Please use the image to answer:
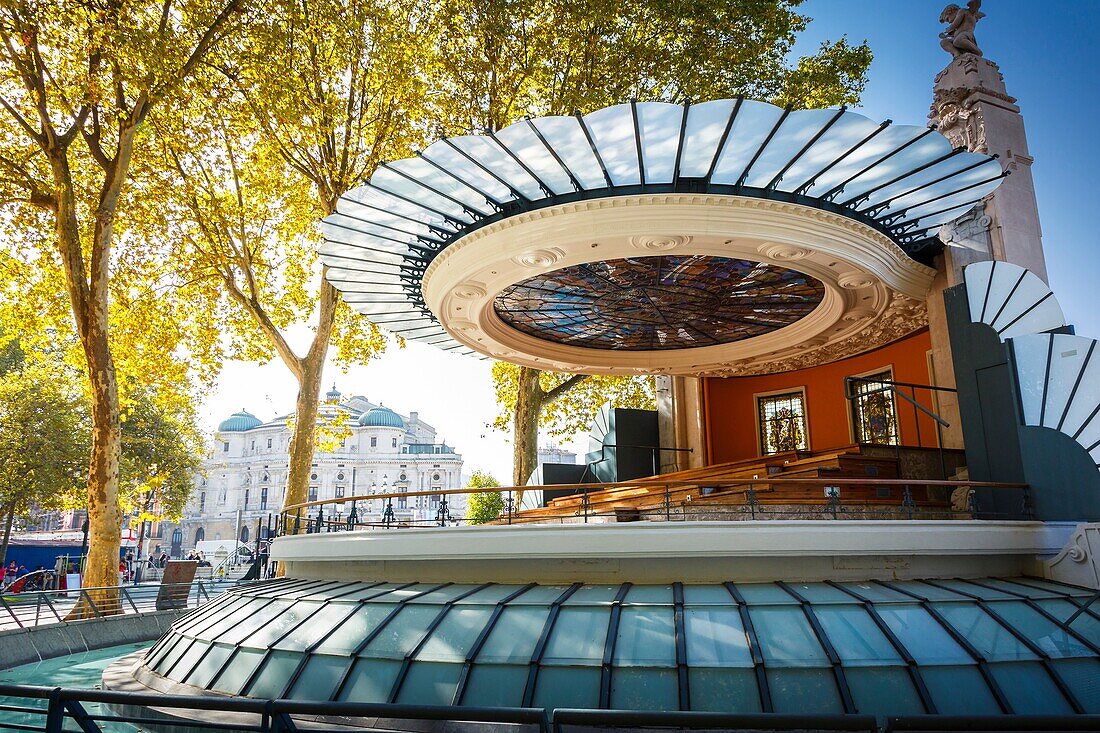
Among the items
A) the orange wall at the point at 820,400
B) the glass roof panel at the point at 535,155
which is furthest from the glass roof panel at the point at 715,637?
the orange wall at the point at 820,400

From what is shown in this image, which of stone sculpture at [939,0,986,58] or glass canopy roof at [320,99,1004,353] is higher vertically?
stone sculpture at [939,0,986,58]

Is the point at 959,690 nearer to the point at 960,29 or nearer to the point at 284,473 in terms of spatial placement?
the point at 960,29

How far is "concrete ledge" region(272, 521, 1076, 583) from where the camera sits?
10.4m

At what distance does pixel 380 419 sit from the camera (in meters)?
96.5

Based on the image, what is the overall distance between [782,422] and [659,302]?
24.6 feet

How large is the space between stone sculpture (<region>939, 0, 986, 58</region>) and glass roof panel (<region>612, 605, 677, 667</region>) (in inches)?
553

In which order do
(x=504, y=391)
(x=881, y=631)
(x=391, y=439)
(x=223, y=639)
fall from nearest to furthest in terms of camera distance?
(x=881, y=631) → (x=223, y=639) → (x=504, y=391) → (x=391, y=439)

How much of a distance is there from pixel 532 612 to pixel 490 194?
287 inches

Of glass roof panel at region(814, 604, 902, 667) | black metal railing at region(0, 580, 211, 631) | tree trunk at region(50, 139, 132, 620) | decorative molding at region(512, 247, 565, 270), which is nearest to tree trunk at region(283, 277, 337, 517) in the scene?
black metal railing at region(0, 580, 211, 631)

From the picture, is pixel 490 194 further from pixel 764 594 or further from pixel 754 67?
pixel 754 67

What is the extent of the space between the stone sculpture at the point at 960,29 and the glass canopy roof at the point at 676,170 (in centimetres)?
430

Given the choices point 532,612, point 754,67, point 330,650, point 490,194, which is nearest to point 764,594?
point 532,612

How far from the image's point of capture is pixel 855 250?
13.8m

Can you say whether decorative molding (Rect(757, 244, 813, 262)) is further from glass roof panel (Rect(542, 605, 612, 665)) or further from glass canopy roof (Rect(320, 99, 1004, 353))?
glass roof panel (Rect(542, 605, 612, 665))
